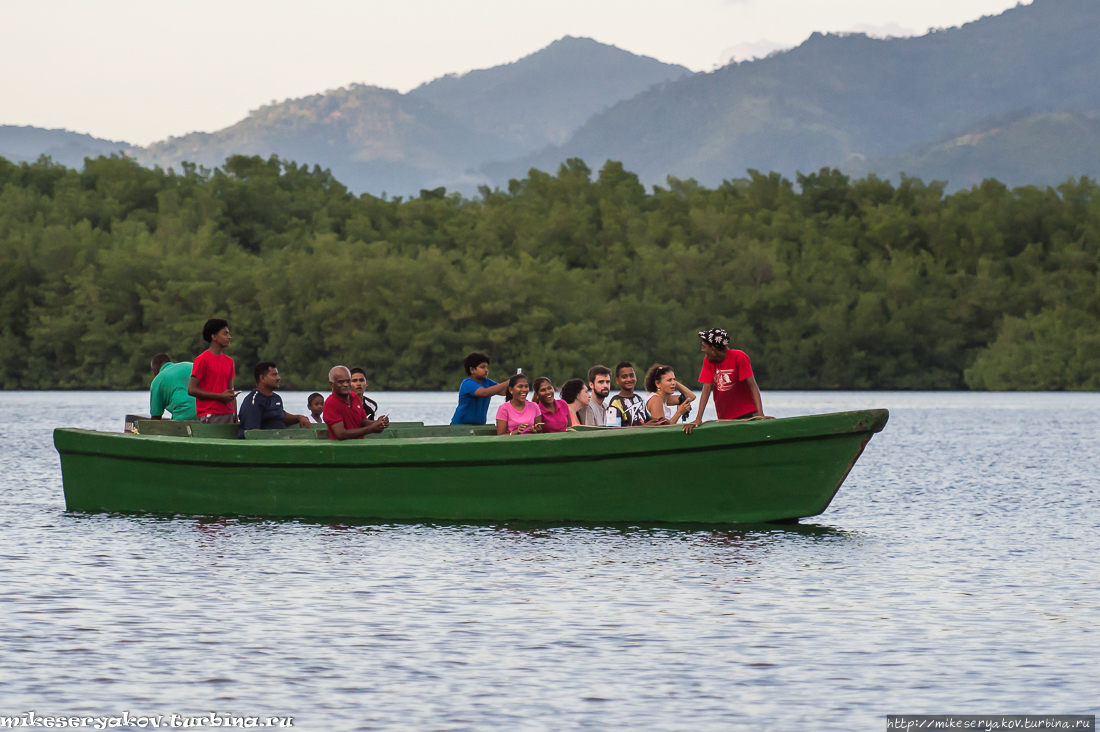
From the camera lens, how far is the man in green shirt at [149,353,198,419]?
16.2 m

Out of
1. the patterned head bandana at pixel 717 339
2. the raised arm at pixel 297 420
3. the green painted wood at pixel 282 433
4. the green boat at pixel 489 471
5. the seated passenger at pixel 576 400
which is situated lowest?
the green boat at pixel 489 471

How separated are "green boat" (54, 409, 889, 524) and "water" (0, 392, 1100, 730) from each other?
0.27 meters

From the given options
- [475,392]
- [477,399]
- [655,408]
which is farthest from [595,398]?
[477,399]

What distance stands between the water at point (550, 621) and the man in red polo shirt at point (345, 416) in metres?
0.94

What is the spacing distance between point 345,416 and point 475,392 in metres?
1.46

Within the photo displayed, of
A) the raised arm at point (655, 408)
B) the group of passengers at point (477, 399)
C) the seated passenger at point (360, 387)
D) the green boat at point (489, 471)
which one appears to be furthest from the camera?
the seated passenger at point (360, 387)

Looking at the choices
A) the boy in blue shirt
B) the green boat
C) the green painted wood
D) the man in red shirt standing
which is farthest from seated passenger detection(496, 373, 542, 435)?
the green painted wood

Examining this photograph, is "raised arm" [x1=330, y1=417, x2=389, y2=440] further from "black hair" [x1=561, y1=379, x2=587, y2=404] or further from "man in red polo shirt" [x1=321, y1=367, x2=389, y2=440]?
"black hair" [x1=561, y1=379, x2=587, y2=404]

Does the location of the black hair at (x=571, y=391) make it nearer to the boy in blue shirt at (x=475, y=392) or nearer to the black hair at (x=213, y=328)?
the boy in blue shirt at (x=475, y=392)

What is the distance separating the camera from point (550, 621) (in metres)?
9.95

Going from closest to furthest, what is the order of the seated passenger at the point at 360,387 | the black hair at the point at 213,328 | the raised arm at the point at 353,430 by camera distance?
the black hair at the point at 213,328, the raised arm at the point at 353,430, the seated passenger at the point at 360,387

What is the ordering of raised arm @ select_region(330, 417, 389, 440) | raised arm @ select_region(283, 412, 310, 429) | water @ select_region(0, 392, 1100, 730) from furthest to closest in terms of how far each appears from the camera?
1. raised arm @ select_region(283, 412, 310, 429)
2. raised arm @ select_region(330, 417, 389, 440)
3. water @ select_region(0, 392, 1100, 730)

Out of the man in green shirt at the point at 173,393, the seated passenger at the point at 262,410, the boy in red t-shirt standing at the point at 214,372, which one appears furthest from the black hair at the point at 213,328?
the man in green shirt at the point at 173,393

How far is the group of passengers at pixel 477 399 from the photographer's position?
572 inches
